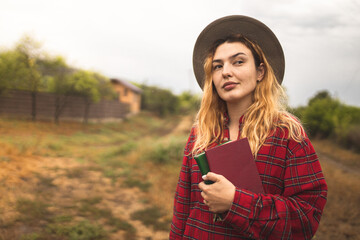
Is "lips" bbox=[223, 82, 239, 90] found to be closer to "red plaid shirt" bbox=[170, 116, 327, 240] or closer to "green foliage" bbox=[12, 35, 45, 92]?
"red plaid shirt" bbox=[170, 116, 327, 240]

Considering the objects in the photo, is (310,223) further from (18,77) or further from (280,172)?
(18,77)

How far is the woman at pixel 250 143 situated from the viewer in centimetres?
103

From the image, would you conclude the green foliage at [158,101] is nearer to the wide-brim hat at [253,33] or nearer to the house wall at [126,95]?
the house wall at [126,95]

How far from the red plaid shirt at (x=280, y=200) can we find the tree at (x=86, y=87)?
16.9 m

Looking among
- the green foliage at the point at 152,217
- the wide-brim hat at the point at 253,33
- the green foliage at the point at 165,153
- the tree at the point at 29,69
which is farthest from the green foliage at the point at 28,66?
the wide-brim hat at the point at 253,33

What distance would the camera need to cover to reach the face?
4.34 feet

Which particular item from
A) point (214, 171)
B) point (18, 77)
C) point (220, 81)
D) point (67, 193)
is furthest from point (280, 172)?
point (18, 77)

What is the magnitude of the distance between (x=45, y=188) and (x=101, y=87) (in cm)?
1681

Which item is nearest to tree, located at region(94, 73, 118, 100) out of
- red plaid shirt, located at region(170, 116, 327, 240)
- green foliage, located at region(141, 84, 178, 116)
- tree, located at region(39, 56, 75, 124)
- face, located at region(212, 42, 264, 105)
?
tree, located at region(39, 56, 75, 124)

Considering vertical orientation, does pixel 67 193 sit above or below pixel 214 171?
below

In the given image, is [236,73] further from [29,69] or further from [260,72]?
[29,69]

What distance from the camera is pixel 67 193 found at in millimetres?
4789

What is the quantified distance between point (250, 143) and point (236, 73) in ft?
1.31

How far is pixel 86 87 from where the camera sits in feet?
55.2
